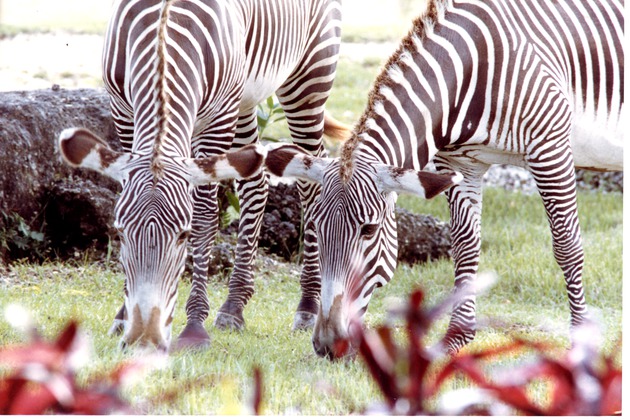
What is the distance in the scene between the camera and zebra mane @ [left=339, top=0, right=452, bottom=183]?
3.97 m

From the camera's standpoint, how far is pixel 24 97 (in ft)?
23.9

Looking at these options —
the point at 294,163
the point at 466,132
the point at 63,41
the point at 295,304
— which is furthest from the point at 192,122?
the point at 63,41

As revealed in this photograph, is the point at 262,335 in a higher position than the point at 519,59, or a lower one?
lower

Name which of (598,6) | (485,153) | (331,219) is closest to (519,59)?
(485,153)

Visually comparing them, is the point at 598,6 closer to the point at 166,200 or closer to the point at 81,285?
the point at 166,200

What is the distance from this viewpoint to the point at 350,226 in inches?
152

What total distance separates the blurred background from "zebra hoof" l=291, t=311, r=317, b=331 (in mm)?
3559

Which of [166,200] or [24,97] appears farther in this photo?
[24,97]

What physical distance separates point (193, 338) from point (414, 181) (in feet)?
5.61

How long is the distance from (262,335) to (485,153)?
1.75m

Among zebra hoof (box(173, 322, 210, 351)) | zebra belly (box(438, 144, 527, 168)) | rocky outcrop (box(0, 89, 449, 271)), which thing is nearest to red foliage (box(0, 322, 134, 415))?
zebra hoof (box(173, 322, 210, 351))

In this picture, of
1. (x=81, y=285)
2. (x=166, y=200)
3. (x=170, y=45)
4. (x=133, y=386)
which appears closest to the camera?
(x=133, y=386)

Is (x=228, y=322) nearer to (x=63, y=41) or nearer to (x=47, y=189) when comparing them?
(x=47, y=189)

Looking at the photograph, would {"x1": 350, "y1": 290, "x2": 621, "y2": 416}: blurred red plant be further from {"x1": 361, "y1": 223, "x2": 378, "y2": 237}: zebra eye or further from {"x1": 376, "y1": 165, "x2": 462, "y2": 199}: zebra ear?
{"x1": 361, "y1": 223, "x2": 378, "y2": 237}: zebra eye
